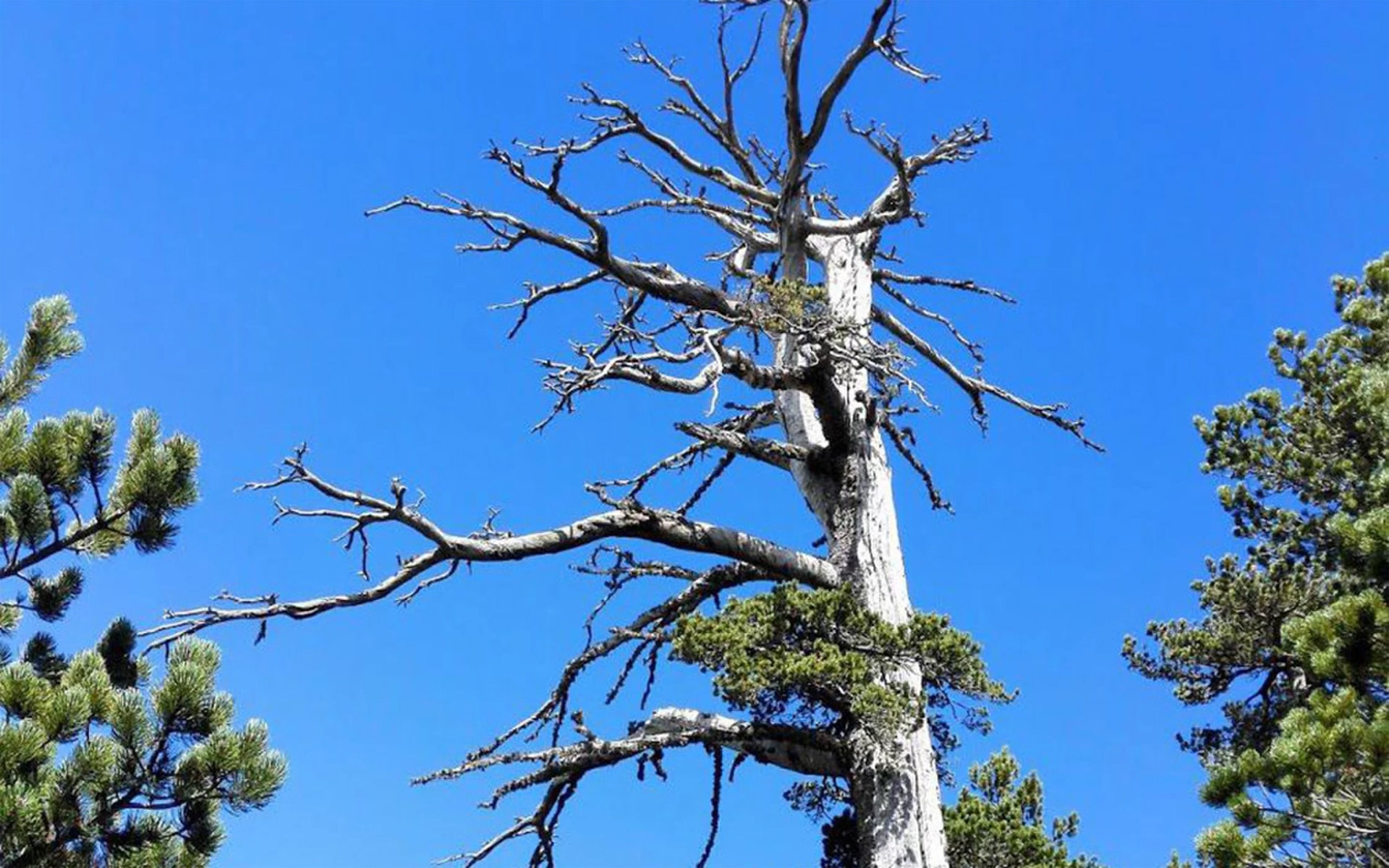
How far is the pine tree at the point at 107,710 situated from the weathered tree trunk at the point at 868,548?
3621 mm

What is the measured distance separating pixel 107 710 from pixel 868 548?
4.99 meters

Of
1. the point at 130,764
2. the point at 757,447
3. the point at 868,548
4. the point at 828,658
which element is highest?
the point at 757,447

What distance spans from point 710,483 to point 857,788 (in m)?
3.12

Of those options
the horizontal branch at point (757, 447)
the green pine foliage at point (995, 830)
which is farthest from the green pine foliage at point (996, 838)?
the horizontal branch at point (757, 447)

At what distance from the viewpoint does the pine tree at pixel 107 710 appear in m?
6.48

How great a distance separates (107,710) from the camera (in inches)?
263

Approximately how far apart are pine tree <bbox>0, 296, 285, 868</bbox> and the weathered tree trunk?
3621 millimetres

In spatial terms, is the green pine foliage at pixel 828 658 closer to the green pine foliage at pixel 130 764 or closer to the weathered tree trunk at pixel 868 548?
the weathered tree trunk at pixel 868 548

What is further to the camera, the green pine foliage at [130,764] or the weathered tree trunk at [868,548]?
the weathered tree trunk at [868,548]

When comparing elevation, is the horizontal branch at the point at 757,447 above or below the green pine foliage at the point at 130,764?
above

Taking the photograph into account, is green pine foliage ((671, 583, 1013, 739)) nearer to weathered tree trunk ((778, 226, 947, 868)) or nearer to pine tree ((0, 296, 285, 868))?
weathered tree trunk ((778, 226, 947, 868))

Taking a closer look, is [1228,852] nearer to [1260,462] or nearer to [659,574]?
[659,574]

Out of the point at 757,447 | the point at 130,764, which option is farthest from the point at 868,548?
the point at 130,764

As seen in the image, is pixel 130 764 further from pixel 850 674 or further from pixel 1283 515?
pixel 1283 515
